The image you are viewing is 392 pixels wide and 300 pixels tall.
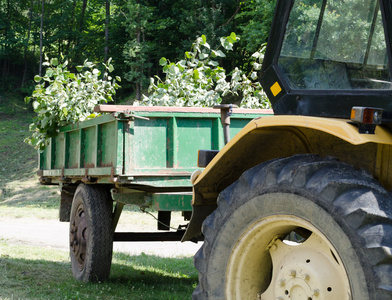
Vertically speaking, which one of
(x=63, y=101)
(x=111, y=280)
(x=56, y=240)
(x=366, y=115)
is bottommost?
(x=56, y=240)

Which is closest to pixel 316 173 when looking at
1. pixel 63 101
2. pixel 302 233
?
pixel 302 233

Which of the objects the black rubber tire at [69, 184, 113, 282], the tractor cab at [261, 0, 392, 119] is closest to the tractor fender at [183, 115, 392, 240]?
the tractor cab at [261, 0, 392, 119]

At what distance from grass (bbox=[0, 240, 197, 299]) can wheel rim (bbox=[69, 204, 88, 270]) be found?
256 mm

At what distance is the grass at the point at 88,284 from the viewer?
5465mm

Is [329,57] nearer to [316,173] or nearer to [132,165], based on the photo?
[316,173]

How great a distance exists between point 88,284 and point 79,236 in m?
0.62

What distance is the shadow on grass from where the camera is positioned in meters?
5.45

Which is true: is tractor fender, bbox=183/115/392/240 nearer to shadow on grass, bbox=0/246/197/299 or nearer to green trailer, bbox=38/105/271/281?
green trailer, bbox=38/105/271/281

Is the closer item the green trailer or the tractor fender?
the tractor fender

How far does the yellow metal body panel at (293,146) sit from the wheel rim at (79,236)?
2.80 metres

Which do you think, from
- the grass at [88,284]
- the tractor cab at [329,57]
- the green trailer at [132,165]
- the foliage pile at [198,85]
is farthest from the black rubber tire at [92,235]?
the tractor cab at [329,57]

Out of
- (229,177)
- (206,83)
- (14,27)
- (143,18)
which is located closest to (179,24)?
(143,18)

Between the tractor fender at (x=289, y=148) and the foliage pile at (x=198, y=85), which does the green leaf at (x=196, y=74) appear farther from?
the tractor fender at (x=289, y=148)

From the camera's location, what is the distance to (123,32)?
32812mm
